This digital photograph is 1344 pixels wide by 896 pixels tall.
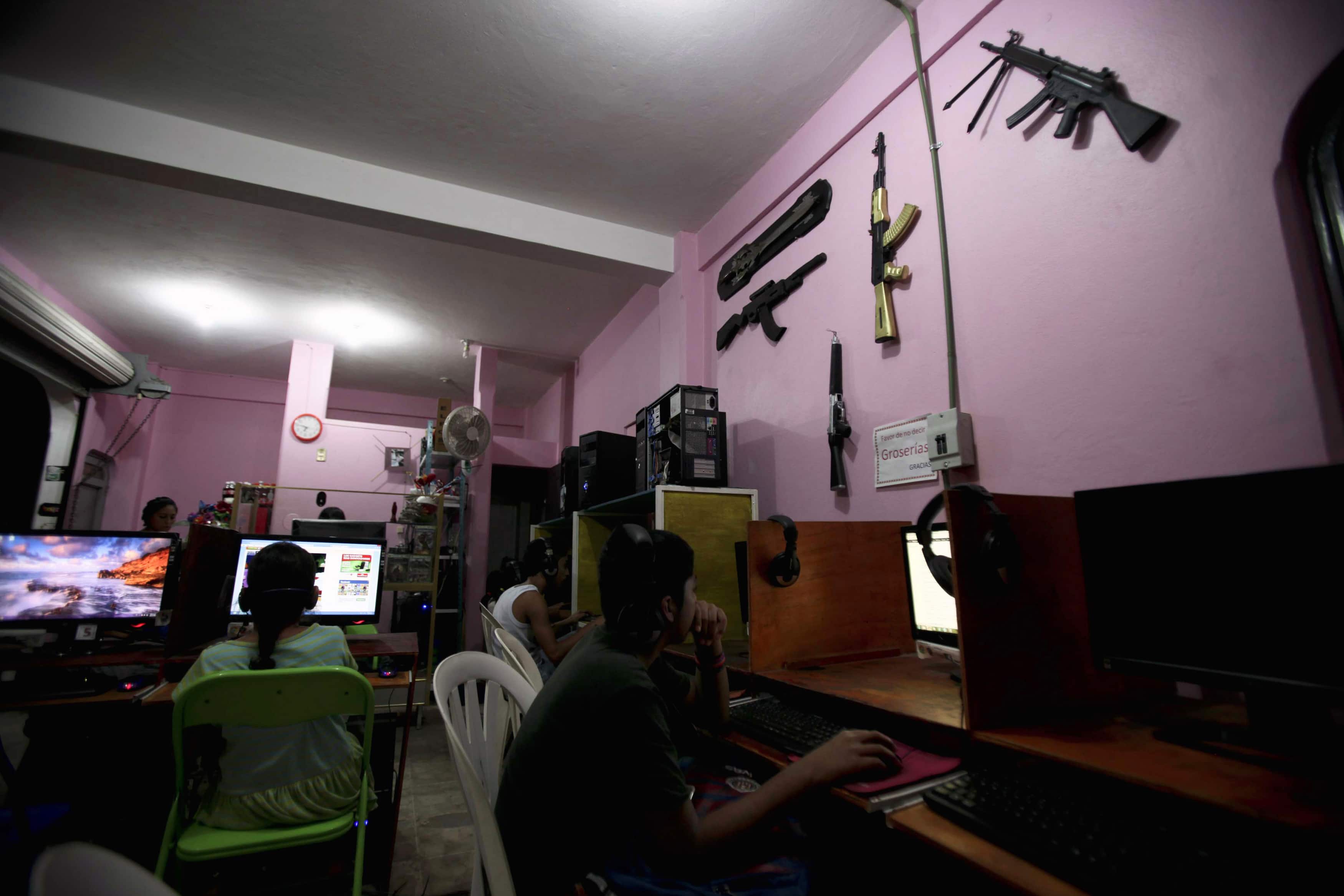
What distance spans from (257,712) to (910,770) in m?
1.46

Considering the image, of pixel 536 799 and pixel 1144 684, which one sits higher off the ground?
pixel 1144 684

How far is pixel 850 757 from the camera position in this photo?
1.05 metres

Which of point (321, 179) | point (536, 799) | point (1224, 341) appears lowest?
point (536, 799)

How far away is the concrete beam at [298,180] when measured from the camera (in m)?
2.62

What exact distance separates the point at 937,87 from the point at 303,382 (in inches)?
220

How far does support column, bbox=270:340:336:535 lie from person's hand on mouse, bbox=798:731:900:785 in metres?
5.62

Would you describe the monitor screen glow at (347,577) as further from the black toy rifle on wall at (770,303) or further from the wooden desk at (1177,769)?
the wooden desk at (1177,769)

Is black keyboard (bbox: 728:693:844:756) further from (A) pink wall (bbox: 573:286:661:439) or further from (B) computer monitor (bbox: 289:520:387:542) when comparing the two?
(B) computer monitor (bbox: 289:520:387:542)

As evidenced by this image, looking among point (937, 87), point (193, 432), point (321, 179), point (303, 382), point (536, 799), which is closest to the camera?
point (536, 799)

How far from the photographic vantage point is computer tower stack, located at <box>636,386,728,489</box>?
2.60m

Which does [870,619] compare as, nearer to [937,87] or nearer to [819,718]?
[819,718]

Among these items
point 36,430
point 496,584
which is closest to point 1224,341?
point 496,584

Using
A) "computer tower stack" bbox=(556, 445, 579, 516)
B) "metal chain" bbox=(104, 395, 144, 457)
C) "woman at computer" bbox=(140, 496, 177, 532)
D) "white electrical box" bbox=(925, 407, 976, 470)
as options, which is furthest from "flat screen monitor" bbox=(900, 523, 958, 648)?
"metal chain" bbox=(104, 395, 144, 457)

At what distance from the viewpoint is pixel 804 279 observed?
8.74 ft
